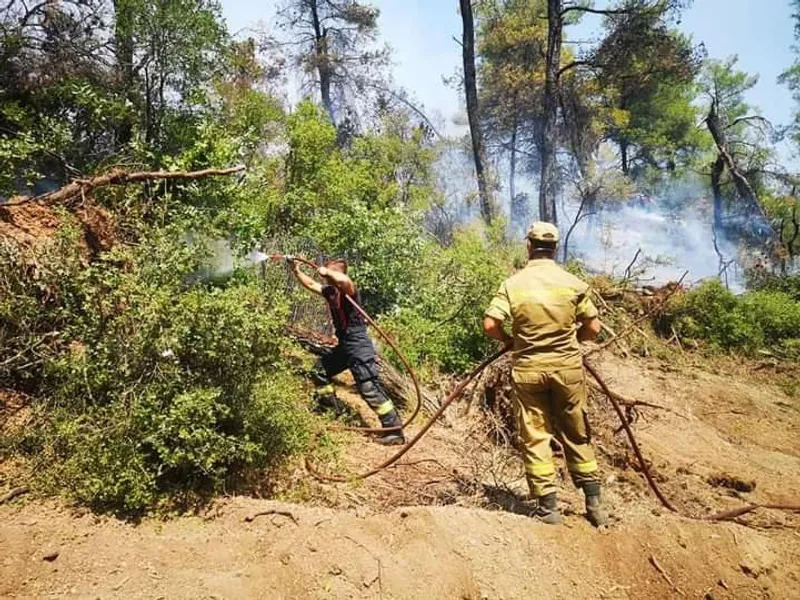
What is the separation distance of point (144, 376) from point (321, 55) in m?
17.3

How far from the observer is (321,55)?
1830cm

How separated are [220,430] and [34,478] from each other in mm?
1076

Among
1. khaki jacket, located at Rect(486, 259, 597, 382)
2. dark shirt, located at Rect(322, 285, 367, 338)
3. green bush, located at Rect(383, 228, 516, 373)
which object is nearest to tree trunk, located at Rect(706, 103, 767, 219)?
green bush, located at Rect(383, 228, 516, 373)

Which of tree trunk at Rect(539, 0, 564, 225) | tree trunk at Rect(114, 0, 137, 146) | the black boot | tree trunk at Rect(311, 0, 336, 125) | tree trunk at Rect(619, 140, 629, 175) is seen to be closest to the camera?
the black boot

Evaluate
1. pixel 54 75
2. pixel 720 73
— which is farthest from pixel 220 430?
pixel 720 73

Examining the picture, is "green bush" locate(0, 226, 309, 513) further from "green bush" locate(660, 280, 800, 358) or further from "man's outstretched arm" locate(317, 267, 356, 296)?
"green bush" locate(660, 280, 800, 358)

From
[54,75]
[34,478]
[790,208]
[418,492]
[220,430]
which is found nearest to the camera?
[34,478]

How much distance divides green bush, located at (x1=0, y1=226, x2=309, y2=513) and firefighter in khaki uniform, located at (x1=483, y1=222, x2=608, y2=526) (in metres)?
1.61

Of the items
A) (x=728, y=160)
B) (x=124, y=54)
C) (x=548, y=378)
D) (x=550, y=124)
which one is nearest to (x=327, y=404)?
(x=548, y=378)

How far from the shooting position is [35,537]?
2.83 meters

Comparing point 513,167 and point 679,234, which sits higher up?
point 513,167

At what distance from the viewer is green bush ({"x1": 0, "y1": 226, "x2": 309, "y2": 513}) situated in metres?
3.20

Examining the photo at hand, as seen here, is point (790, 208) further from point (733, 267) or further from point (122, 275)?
point (122, 275)

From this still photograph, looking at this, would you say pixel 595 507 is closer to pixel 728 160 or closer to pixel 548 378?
pixel 548 378
